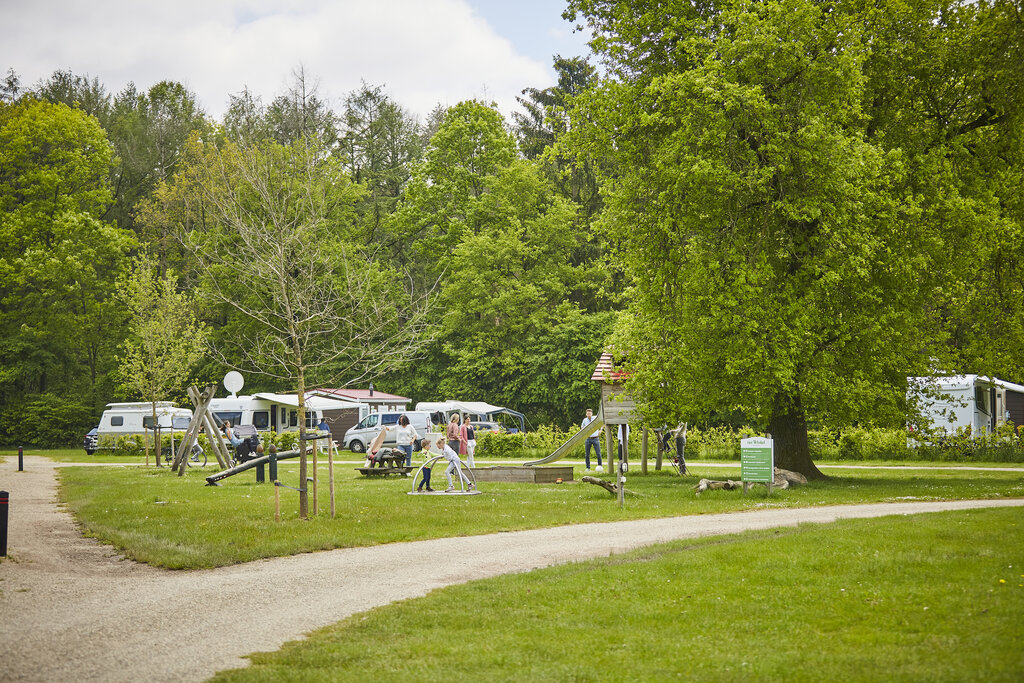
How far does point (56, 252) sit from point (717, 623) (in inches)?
1869

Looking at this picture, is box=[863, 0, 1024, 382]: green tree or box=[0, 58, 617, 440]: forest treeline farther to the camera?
box=[0, 58, 617, 440]: forest treeline

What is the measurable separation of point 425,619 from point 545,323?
126ft

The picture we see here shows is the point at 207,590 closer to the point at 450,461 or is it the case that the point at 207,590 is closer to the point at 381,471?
the point at 450,461

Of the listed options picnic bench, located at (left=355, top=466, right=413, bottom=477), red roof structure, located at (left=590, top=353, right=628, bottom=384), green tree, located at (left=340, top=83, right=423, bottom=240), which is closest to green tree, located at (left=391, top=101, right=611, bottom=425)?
green tree, located at (left=340, top=83, right=423, bottom=240)

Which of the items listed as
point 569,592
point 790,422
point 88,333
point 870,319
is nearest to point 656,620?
point 569,592

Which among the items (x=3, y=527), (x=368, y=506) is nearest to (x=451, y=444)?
(x=368, y=506)

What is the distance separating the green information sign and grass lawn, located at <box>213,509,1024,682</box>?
7.07 meters

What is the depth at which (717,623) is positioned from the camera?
717 centimetres

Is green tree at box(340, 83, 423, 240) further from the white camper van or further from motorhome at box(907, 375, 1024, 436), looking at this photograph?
motorhome at box(907, 375, 1024, 436)

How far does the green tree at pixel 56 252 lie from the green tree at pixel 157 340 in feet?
12.3

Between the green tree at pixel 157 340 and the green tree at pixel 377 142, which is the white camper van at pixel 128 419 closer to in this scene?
the green tree at pixel 157 340

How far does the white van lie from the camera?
39375 mm

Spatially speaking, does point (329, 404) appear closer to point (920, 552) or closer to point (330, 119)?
point (330, 119)

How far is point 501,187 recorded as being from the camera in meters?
47.3
